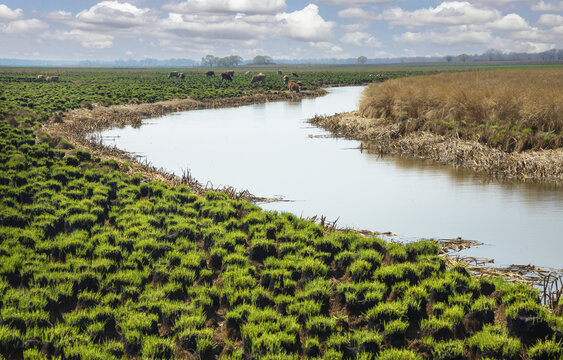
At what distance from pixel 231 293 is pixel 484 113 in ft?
62.6

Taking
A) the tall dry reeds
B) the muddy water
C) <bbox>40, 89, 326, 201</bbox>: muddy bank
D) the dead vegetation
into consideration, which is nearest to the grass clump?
the dead vegetation

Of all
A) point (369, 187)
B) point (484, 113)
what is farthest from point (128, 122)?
point (484, 113)

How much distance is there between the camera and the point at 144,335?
22.0 feet

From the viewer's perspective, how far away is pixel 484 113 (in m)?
23.0

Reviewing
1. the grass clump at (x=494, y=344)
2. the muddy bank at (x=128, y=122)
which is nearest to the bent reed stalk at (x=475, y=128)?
the muddy bank at (x=128, y=122)

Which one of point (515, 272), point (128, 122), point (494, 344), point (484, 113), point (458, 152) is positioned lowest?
point (515, 272)

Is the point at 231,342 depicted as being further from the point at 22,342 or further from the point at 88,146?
the point at 88,146

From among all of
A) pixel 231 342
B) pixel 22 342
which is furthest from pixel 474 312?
pixel 22 342

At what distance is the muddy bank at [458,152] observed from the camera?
57.5ft

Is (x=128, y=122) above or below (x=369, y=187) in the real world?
above

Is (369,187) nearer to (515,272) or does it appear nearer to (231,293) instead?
(515,272)

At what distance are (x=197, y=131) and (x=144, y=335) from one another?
25.4 m

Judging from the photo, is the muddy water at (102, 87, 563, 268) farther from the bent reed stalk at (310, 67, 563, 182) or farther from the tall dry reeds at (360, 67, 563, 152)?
the tall dry reeds at (360, 67, 563, 152)

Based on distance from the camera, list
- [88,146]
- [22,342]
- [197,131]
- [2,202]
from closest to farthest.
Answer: [22,342]
[2,202]
[88,146]
[197,131]
